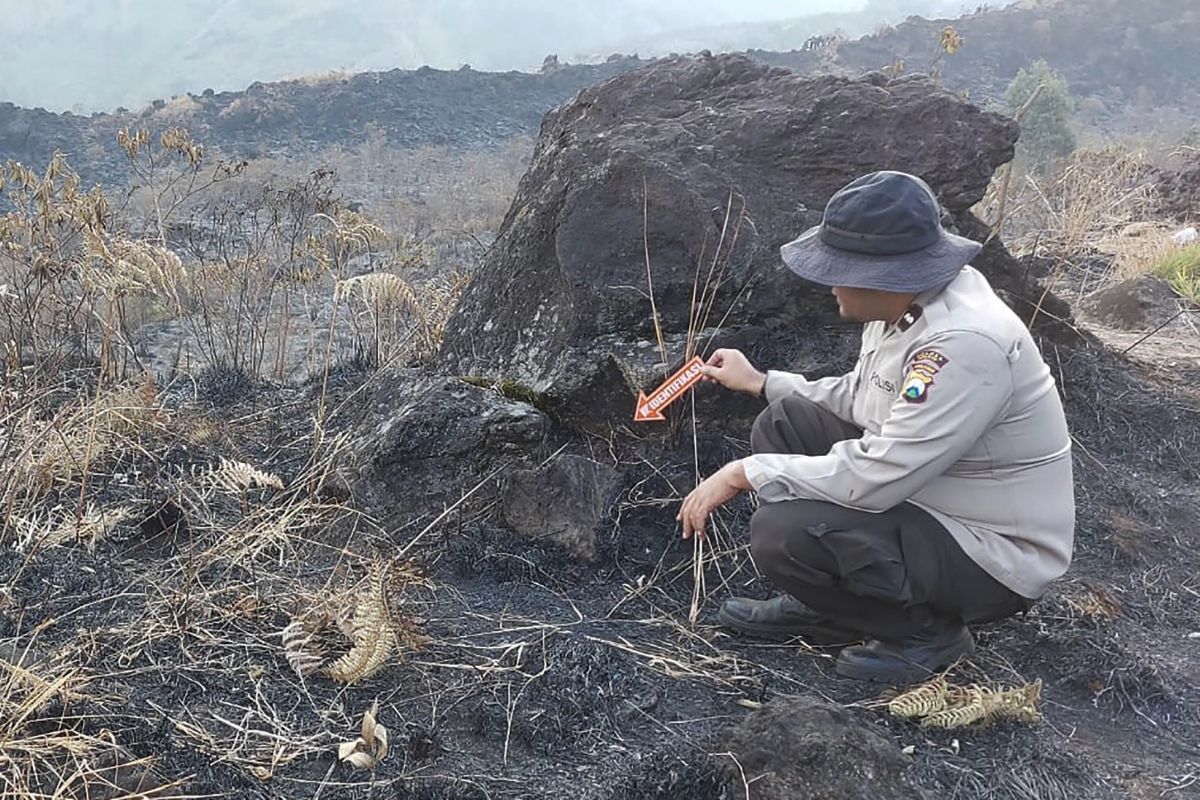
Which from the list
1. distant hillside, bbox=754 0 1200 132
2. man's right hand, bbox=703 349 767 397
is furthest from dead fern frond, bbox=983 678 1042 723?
distant hillside, bbox=754 0 1200 132

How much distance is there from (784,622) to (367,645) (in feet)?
3.64

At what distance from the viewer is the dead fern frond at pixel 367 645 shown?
A: 8.52 ft

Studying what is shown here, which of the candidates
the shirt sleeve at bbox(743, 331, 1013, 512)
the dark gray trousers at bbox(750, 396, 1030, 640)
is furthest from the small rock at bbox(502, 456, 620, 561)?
the shirt sleeve at bbox(743, 331, 1013, 512)

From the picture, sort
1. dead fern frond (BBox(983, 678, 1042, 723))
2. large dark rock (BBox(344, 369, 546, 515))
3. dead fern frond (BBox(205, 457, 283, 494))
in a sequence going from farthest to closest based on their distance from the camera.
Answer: dead fern frond (BBox(205, 457, 283, 494))
large dark rock (BBox(344, 369, 546, 515))
dead fern frond (BBox(983, 678, 1042, 723))

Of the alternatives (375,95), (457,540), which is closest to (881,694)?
(457,540)

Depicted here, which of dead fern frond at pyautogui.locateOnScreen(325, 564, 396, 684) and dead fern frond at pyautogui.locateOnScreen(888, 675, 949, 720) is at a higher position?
dead fern frond at pyautogui.locateOnScreen(325, 564, 396, 684)

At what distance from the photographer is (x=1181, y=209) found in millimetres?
9000

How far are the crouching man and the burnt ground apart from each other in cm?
23

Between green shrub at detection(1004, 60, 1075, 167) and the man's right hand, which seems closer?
the man's right hand

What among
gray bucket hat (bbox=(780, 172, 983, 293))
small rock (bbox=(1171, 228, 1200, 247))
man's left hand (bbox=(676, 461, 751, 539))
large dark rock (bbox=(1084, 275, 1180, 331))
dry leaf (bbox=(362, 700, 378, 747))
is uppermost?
gray bucket hat (bbox=(780, 172, 983, 293))

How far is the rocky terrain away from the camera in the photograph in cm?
238

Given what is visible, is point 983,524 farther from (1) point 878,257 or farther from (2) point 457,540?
(2) point 457,540

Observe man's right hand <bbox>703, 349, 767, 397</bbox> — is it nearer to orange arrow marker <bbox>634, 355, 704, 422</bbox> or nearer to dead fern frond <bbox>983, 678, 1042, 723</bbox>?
orange arrow marker <bbox>634, 355, 704, 422</bbox>

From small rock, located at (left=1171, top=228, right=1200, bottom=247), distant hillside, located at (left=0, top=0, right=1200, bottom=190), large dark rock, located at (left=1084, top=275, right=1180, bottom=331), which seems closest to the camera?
large dark rock, located at (left=1084, top=275, right=1180, bottom=331)
